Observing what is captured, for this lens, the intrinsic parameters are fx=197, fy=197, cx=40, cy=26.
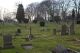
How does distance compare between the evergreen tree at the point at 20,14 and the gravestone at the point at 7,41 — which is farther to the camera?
the evergreen tree at the point at 20,14

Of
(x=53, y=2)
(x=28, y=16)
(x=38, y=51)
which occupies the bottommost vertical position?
(x=38, y=51)

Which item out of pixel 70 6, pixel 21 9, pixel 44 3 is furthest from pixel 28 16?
pixel 70 6

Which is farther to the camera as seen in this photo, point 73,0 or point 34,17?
point 34,17

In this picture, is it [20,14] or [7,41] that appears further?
[20,14]

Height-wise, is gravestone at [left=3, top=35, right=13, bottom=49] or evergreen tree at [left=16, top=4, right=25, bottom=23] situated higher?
evergreen tree at [left=16, top=4, right=25, bottom=23]

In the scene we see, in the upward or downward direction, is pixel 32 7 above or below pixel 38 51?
above

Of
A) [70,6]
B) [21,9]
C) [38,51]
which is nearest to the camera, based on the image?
[38,51]

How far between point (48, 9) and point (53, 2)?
14.0ft

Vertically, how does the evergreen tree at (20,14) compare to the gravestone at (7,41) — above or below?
above

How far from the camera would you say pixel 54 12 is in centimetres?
8056

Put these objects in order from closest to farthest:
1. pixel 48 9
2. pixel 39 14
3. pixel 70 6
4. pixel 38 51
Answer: pixel 38 51 → pixel 70 6 → pixel 48 9 → pixel 39 14

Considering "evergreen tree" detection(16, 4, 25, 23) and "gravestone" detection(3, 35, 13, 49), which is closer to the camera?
"gravestone" detection(3, 35, 13, 49)

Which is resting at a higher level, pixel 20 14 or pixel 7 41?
pixel 20 14

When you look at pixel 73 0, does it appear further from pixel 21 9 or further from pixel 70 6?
pixel 21 9
